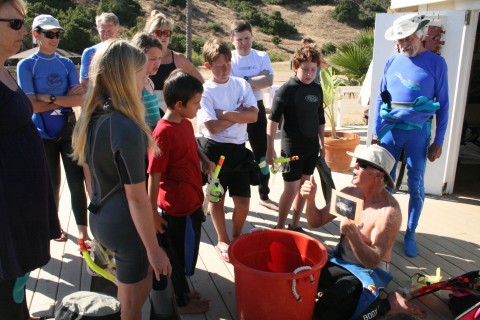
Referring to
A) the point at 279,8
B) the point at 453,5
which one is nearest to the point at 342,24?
the point at 279,8

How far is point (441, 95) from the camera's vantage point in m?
3.36

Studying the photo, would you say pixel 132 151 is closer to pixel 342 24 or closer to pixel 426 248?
pixel 426 248

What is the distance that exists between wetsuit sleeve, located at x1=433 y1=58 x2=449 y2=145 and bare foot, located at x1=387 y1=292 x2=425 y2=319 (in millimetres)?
1420

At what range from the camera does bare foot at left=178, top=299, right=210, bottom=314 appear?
8.42 feet

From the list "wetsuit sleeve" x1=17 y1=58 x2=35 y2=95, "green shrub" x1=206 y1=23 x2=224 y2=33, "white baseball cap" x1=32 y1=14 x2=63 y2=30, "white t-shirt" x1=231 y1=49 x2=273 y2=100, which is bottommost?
"wetsuit sleeve" x1=17 y1=58 x2=35 y2=95

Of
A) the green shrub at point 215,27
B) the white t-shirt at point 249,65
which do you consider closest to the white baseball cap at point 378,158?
the white t-shirt at point 249,65

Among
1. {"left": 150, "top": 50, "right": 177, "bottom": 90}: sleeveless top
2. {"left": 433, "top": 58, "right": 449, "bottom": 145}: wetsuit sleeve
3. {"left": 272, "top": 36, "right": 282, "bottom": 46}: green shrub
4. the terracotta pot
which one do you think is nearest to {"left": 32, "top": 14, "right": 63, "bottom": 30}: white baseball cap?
{"left": 150, "top": 50, "right": 177, "bottom": 90}: sleeveless top

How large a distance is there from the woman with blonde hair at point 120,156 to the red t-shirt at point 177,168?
50 cm

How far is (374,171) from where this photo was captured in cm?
250

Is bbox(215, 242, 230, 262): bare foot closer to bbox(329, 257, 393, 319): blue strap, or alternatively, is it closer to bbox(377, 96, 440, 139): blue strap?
bbox(329, 257, 393, 319): blue strap

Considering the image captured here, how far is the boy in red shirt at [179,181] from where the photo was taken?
7.70 ft

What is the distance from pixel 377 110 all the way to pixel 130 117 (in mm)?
2497

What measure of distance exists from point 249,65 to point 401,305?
8.04 ft

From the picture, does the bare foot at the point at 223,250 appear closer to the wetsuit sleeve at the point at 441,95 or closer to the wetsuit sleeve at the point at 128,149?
the wetsuit sleeve at the point at 128,149
